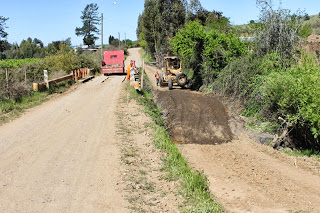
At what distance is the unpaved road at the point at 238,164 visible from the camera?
7180 mm

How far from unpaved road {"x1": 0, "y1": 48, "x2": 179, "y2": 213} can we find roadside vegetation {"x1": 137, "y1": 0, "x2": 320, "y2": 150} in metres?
5.41

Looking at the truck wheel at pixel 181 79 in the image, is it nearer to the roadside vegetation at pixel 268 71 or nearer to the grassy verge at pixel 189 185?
the roadside vegetation at pixel 268 71

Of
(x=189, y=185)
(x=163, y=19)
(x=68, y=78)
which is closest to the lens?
(x=189, y=185)

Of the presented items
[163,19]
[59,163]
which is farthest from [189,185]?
[163,19]

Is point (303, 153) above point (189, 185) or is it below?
below

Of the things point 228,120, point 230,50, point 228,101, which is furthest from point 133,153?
point 230,50

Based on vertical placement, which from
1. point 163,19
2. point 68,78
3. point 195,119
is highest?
point 163,19

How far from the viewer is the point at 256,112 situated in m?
15.7

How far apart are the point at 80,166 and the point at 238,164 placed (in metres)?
5.44

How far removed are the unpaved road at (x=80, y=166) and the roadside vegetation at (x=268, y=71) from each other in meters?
5.41

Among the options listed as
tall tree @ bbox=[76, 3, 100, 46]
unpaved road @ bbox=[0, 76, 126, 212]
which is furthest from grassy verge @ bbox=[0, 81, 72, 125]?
tall tree @ bbox=[76, 3, 100, 46]

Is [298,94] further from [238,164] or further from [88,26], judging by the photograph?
[88,26]

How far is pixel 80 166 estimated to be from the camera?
6934 millimetres

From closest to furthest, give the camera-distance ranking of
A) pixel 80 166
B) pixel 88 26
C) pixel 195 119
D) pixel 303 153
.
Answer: pixel 80 166
pixel 303 153
pixel 195 119
pixel 88 26
